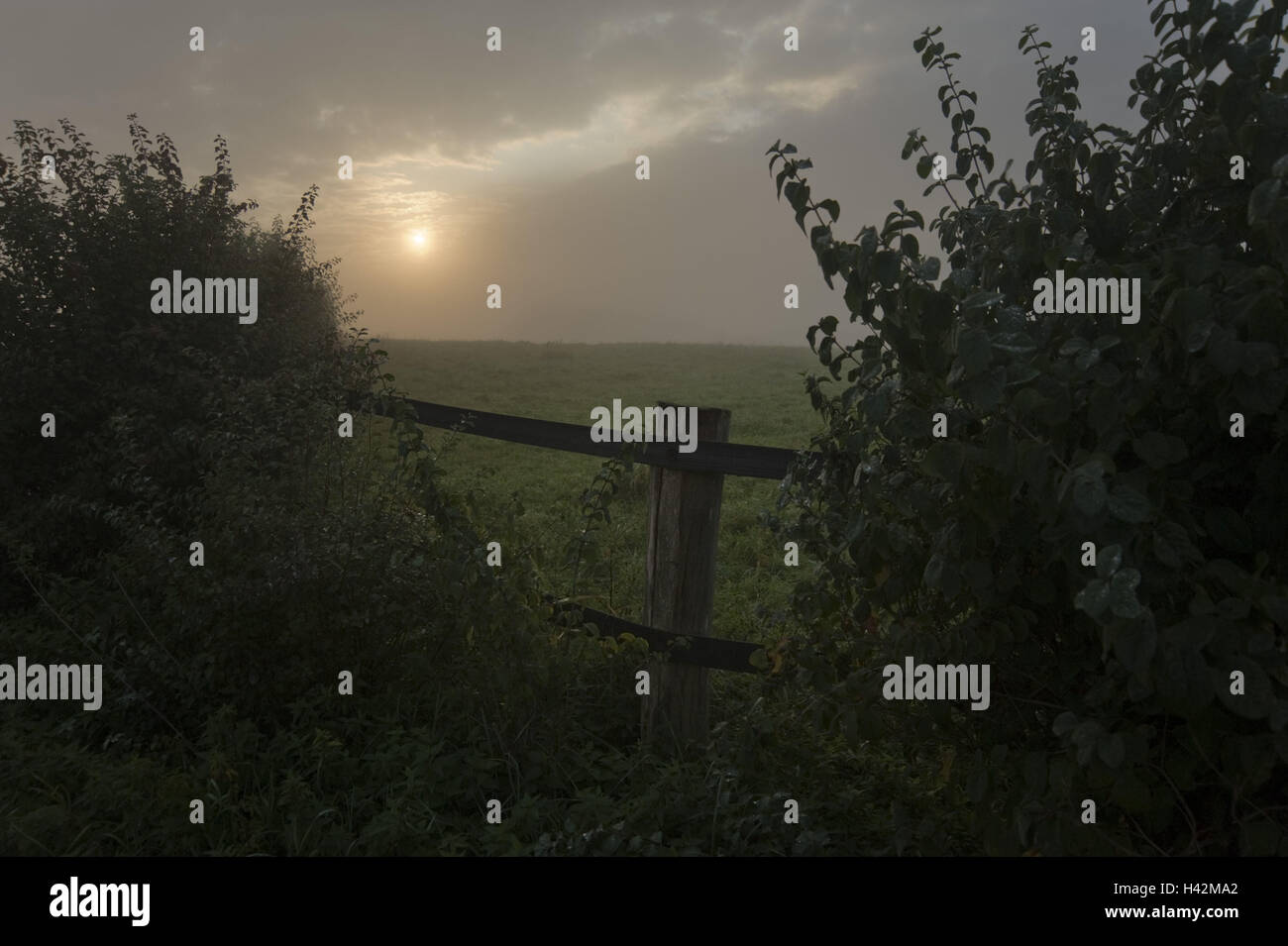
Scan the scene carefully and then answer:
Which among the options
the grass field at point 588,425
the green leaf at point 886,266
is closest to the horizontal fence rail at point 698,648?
the grass field at point 588,425

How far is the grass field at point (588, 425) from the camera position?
23.8 feet

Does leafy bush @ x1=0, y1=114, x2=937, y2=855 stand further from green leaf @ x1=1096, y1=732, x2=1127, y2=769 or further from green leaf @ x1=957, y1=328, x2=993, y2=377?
green leaf @ x1=957, y1=328, x2=993, y2=377

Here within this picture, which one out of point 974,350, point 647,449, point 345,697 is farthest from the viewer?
point 647,449

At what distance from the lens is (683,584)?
476 centimetres

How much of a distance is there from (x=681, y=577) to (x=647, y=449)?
2.16ft

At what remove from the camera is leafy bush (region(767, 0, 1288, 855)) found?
2133 mm

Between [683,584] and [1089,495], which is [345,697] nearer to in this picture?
[683,584]

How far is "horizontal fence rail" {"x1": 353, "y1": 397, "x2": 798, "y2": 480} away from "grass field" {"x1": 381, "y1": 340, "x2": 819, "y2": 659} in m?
0.23

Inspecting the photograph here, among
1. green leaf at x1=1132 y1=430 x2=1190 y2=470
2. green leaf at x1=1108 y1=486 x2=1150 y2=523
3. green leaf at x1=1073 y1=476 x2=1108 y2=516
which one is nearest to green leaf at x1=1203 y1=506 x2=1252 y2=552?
green leaf at x1=1132 y1=430 x2=1190 y2=470

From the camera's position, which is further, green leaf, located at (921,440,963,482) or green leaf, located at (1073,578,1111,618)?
green leaf, located at (921,440,963,482)

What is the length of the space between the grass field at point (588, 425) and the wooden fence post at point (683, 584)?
1.03ft

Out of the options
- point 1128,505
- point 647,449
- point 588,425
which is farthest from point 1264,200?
point 588,425

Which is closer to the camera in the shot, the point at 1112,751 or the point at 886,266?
the point at 1112,751

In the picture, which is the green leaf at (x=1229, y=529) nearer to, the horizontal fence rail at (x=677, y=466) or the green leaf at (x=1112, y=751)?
the green leaf at (x=1112, y=751)
